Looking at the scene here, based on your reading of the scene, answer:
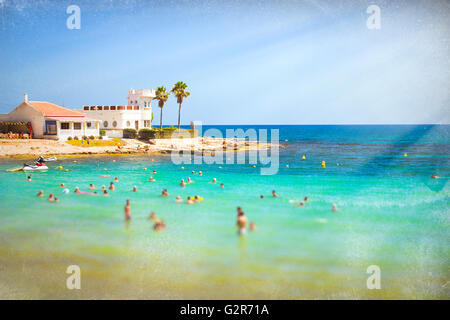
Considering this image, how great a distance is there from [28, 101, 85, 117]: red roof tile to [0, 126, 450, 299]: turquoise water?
2727 centimetres

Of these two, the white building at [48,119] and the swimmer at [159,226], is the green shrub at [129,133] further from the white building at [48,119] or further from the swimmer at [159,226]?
the swimmer at [159,226]

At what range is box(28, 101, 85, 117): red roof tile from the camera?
4856cm

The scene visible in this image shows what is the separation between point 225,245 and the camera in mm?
13133

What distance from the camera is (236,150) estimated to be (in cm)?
6184

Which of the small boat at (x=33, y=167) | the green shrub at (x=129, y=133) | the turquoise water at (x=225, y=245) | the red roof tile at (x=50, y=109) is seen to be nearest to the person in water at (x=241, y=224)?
the turquoise water at (x=225, y=245)

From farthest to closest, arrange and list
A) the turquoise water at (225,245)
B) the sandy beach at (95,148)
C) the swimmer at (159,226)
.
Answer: the sandy beach at (95,148), the swimmer at (159,226), the turquoise water at (225,245)

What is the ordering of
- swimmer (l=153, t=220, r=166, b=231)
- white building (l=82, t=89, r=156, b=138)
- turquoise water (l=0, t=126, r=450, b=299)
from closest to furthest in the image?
turquoise water (l=0, t=126, r=450, b=299) → swimmer (l=153, t=220, r=166, b=231) → white building (l=82, t=89, r=156, b=138)

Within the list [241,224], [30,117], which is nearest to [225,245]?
[241,224]

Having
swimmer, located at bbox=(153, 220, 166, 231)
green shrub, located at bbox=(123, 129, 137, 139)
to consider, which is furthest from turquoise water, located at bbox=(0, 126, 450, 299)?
green shrub, located at bbox=(123, 129, 137, 139)

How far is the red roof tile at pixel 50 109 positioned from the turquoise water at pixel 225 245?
27.3 m

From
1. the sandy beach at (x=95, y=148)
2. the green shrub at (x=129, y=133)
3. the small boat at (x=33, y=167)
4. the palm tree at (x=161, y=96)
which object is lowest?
the small boat at (x=33, y=167)

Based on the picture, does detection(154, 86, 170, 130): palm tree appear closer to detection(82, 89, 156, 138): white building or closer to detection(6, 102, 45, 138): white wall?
detection(82, 89, 156, 138): white building

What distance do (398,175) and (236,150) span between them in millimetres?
32053

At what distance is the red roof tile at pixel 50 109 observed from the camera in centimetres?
4856
